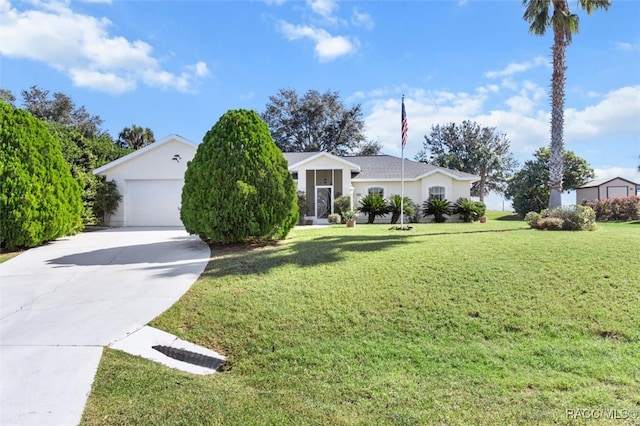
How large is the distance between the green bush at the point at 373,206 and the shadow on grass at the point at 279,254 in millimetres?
11395

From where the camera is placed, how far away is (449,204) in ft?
74.2

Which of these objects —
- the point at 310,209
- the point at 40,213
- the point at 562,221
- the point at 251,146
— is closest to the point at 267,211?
the point at 251,146

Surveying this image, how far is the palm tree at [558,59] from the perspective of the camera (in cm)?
1500

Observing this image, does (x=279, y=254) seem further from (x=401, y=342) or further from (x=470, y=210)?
(x=470, y=210)

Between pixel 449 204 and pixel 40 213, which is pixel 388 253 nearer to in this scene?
pixel 40 213

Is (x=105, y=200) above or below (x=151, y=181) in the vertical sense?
below

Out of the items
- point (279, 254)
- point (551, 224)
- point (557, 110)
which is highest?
point (557, 110)

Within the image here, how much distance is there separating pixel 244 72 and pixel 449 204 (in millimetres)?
15012

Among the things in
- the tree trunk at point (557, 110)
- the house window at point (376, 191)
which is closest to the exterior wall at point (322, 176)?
the house window at point (376, 191)

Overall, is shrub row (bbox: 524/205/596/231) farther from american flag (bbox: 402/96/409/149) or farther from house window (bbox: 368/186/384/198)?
house window (bbox: 368/186/384/198)

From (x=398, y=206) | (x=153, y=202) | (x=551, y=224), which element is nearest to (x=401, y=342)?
(x=551, y=224)

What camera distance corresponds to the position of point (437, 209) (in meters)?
22.0

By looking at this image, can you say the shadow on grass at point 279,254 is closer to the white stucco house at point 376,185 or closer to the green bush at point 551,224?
the green bush at point 551,224

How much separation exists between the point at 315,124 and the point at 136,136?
1852 cm
